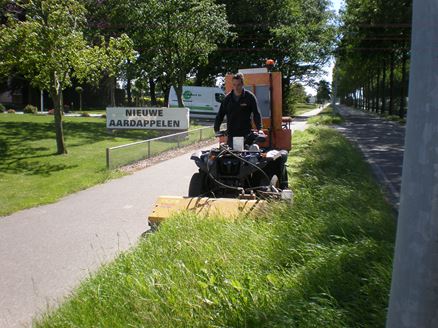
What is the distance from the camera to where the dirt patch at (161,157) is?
13.8m

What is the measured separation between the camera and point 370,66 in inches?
2373

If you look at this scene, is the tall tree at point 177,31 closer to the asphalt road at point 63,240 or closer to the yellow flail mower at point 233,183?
the asphalt road at point 63,240

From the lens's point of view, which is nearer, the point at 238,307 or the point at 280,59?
the point at 238,307

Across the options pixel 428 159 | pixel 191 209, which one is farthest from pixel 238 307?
pixel 191 209

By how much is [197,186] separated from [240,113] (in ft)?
4.28

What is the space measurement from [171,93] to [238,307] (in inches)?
1525

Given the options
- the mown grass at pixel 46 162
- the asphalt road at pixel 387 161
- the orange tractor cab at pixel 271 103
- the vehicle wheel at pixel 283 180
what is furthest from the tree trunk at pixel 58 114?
the vehicle wheel at pixel 283 180

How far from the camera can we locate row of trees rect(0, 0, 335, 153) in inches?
575

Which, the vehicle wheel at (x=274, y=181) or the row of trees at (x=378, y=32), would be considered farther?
the row of trees at (x=378, y=32)

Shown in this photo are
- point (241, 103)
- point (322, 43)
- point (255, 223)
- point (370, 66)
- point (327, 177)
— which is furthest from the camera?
point (370, 66)

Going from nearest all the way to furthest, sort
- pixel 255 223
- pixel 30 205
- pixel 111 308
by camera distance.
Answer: pixel 111 308, pixel 255 223, pixel 30 205

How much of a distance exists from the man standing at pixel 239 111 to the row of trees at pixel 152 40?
28.1 ft

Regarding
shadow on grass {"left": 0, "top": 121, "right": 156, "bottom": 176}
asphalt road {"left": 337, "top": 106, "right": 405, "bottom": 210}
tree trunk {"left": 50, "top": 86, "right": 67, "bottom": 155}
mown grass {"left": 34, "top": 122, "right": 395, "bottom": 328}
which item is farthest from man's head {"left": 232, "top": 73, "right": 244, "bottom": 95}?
Result: tree trunk {"left": 50, "top": 86, "right": 67, "bottom": 155}

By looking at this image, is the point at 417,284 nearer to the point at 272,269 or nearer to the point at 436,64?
the point at 436,64
